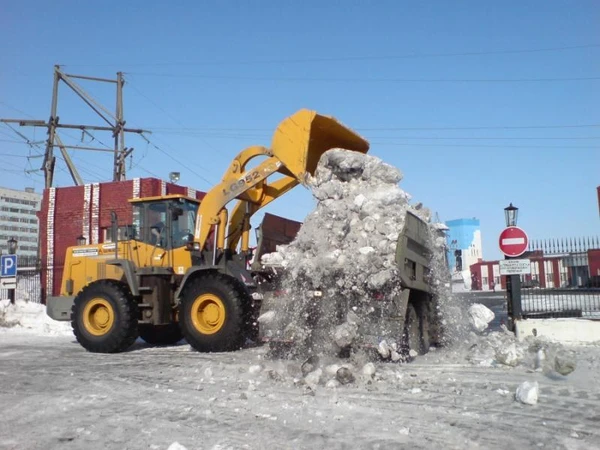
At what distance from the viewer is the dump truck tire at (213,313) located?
9.62m

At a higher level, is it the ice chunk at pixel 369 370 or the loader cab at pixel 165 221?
the loader cab at pixel 165 221

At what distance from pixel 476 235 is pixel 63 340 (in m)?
68.4

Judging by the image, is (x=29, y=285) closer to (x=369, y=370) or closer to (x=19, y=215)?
(x=369, y=370)

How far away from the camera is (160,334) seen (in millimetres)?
12508

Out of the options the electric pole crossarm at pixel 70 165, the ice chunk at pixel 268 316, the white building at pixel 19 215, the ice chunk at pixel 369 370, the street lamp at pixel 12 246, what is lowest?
the ice chunk at pixel 369 370

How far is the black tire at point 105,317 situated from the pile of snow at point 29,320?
18.6 feet

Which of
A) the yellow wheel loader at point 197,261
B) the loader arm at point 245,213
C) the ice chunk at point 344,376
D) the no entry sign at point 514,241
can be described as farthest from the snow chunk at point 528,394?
the loader arm at point 245,213

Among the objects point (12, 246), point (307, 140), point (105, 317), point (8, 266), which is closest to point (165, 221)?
point (105, 317)

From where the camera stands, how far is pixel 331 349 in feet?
25.3

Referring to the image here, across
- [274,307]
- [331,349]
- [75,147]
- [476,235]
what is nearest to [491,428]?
[331,349]

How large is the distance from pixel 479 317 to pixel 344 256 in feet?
14.6

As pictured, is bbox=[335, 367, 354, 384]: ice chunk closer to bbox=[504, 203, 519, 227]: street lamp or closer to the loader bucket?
the loader bucket

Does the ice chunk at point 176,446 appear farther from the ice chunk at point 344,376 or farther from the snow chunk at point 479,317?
the snow chunk at point 479,317

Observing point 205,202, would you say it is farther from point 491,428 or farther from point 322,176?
point 491,428
